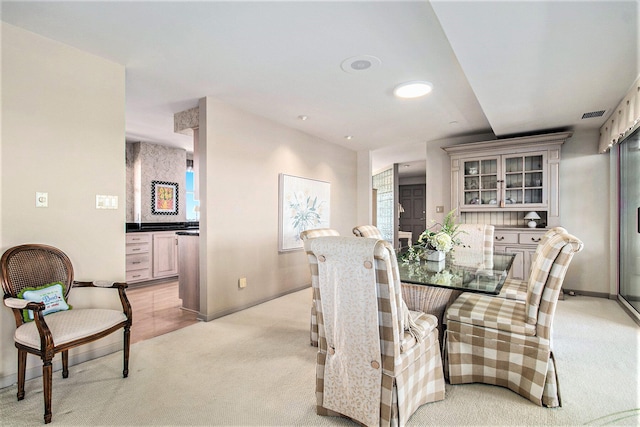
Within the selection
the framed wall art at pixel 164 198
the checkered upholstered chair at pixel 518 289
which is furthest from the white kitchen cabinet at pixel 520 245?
the framed wall art at pixel 164 198

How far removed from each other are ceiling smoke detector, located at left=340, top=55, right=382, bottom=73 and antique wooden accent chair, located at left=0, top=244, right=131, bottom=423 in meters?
2.43

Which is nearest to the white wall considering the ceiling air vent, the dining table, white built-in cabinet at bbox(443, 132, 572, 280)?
white built-in cabinet at bbox(443, 132, 572, 280)

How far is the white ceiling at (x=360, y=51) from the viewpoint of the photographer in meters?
1.88

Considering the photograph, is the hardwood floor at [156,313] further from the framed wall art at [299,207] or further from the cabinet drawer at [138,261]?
the framed wall art at [299,207]

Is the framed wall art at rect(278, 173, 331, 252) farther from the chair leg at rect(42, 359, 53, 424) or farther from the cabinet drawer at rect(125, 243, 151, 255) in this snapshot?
the chair leg at rect(42, 359, 53, 424)

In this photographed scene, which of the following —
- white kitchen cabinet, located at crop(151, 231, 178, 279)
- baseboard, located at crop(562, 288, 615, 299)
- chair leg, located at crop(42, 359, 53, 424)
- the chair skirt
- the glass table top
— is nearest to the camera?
chair leg, located at crop(42, 359, 53, 424)

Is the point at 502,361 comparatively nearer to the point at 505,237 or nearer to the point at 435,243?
the point at 435,243

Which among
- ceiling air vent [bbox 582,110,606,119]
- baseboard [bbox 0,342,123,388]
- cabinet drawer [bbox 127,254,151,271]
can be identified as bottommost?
baseboard [bbox 0,342,123,388]

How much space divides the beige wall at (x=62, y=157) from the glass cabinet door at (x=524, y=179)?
4795mm

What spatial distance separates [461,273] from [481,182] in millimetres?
3016

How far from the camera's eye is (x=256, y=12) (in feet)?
6.47

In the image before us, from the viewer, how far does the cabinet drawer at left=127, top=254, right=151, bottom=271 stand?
16.3 feet

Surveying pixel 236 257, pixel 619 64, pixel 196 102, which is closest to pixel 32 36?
pixel 196 102

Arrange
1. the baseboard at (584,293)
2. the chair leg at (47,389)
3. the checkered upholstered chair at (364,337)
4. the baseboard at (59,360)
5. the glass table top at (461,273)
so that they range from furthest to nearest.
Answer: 1. the baseboard at (584,293)
2. the baseboard at (59,360)
3. the glass table top at (461,273)
4. the chair leg at (47,389)
5. the checkered upholstered chair at (364,337)
